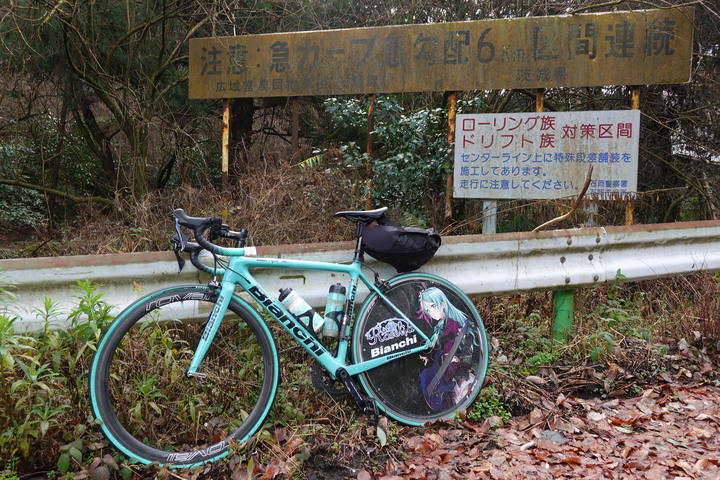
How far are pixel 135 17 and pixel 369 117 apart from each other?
12.1ft

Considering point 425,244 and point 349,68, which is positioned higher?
point 349,68

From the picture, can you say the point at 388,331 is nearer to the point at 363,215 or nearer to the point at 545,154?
the point at 363,215

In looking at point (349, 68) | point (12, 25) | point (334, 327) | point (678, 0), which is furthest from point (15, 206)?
point (678, 0)

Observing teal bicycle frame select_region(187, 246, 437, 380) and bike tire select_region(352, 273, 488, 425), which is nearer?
teal bicycle frame select_region(187, 246, 437, 380)

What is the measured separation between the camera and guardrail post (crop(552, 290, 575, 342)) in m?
3.88

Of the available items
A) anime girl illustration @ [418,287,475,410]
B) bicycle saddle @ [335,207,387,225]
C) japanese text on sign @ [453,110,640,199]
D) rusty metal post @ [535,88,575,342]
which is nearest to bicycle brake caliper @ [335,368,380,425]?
anime girl illustration @ [418,287,475,410]

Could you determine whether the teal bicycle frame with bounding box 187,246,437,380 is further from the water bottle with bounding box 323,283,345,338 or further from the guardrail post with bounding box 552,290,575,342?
the guardrail post with bounding box 552,290,575,342

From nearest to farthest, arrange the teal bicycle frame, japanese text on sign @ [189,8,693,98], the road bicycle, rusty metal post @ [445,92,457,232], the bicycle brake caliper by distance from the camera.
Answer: the road bicycle < the teal bicycle frame < the bicycle brake caliper < japanese text on sign @ [189,8,693,98] < rusty metal post @ [445,92,457,232]

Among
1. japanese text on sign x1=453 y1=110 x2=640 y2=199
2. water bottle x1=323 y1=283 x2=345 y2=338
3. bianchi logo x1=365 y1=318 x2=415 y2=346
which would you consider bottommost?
bianchi logo x1=365 y1=318 x2=415 y2=346

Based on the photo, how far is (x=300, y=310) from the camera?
2.98 metres

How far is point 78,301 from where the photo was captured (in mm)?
3041

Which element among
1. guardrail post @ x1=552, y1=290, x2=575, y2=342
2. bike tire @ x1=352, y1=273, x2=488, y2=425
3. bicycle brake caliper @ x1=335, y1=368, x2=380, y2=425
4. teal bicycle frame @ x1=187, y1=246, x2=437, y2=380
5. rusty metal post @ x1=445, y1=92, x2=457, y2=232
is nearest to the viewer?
teal bicycle frame @ x1=187, y1=246, x2=437, y2=380

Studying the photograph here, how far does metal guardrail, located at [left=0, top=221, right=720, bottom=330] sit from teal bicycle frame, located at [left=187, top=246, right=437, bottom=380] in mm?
259

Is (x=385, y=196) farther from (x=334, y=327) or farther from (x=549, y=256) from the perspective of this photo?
(x=334, y=327)
